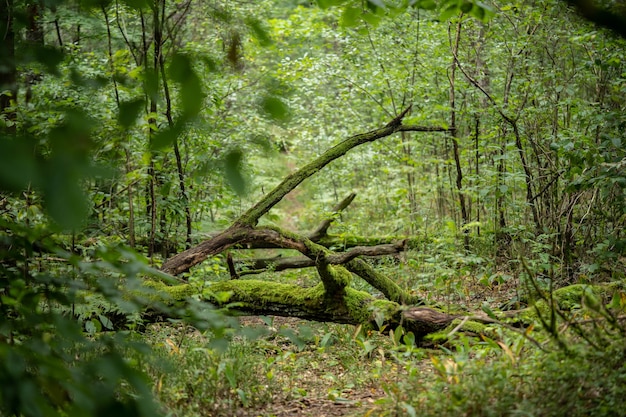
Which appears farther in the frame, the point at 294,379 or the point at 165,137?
the point at 294,379

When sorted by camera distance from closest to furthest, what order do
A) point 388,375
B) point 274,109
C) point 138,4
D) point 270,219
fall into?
point 274,109
point 138,4
point 388,375
point 270,219

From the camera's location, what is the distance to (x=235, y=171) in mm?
1247

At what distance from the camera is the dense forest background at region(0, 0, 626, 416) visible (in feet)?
4.61

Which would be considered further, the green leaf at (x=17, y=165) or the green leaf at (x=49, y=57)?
the green leaf at (x=49, y=57)

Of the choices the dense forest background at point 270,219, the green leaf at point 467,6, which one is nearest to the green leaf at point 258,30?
the dense forest background at point 270,219

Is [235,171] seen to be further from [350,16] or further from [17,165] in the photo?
[350,16]

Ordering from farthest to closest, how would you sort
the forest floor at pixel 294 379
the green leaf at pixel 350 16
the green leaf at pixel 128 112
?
the forest floor at pixel 294 379, the green leaf at pixel 350 16, the green leaf at pixel 128 112

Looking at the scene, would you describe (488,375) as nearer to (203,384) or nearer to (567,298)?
(203,384)

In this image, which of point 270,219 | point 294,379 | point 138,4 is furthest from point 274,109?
point 270,219

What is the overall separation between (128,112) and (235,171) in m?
0.27

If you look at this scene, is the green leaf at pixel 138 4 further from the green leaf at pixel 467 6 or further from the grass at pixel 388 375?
the green leaf at pixel 467 6

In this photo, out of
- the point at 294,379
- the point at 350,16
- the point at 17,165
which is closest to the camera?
the point at 17,165

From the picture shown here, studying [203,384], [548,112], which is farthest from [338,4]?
[548,112]

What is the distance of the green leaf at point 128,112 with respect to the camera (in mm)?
1198
